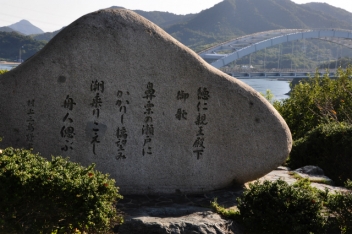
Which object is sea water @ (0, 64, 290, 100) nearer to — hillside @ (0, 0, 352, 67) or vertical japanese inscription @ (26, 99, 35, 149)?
vertical japanese inscription @ (26, 99, 35, 149)

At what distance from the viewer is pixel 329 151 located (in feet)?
27.3

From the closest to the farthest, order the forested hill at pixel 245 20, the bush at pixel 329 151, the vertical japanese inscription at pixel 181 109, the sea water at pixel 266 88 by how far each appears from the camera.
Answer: the vertical japanese inscription at pixel 181 109 < the bush at pixel 329 151 < the sea water at pixel 266 88 < the forested hill at pixel 245 20

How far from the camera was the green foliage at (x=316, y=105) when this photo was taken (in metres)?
10.9

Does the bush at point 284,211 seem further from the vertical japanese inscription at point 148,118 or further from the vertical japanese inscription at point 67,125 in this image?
the vertical japanese inscription at point 67,125

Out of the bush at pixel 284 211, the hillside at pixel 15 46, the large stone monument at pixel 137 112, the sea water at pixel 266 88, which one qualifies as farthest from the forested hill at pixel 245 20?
the bush at pixel 284 211

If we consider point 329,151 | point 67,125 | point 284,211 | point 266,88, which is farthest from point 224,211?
point 266,88

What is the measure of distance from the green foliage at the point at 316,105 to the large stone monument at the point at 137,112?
174 inches

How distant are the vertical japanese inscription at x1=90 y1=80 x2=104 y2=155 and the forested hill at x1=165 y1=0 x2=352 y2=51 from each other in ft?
211

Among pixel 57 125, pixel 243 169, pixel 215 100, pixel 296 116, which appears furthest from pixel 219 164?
pixel 296 116

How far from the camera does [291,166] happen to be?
30.2 ft

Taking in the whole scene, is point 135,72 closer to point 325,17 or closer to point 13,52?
point 13,52

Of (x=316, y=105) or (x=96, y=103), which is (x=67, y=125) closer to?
(x=96, y=103)

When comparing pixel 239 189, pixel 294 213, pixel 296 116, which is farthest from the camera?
pixel 296 116

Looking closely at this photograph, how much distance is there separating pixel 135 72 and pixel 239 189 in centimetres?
239
